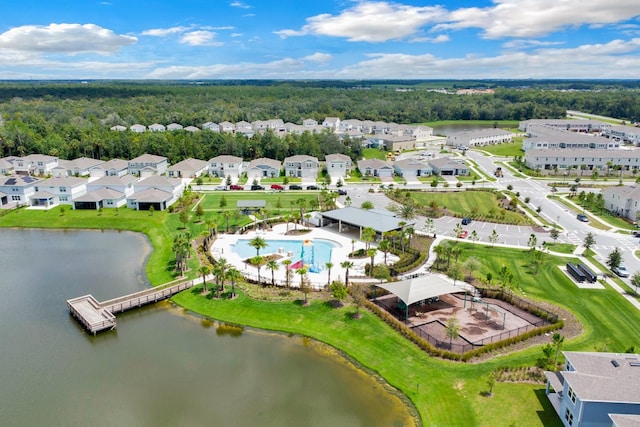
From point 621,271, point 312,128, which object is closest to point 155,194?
point 621,271

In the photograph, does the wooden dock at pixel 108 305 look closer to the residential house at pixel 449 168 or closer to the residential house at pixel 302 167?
the residential house at pixel 302 167

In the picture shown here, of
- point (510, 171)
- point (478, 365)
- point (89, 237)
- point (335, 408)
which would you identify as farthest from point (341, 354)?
point (510, 171)

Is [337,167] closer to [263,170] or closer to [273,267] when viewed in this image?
[263,170]

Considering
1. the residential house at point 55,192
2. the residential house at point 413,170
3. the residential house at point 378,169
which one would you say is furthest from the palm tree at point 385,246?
the residential house at point 55,192

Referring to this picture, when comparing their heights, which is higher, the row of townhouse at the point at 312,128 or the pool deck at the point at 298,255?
the row of townhouse at the point at 312,128

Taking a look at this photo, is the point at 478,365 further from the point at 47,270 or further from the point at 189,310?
the point at 47,270

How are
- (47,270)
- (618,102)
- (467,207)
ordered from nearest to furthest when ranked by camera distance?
(47,270) → (467,207) → (618,102)
